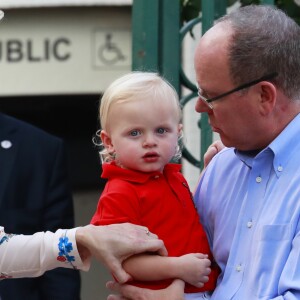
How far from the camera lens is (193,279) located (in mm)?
3945

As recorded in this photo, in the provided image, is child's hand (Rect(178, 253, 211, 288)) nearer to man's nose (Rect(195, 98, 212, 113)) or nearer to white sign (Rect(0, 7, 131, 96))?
man's nose (Rect(195, 98, 212, 113))

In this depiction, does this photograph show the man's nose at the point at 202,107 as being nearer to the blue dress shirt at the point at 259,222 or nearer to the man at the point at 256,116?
the man at the point at 256,116

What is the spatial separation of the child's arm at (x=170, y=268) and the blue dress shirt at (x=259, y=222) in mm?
73

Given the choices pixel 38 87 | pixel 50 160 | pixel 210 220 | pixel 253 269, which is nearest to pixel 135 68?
pixel 50 160

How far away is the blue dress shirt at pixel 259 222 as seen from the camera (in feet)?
12.2

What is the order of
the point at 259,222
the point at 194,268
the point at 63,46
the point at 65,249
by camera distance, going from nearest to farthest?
the point at 259,222 < the point at 194,268 < the point at 65,249 < the point at 63,46

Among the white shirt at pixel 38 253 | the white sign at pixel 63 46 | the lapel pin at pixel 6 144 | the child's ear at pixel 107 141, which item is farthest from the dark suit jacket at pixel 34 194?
the white sign at pixel 63 46

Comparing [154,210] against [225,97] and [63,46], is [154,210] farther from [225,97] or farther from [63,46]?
[63,46]

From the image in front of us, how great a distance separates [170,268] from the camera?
154 inches

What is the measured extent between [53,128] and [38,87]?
0.49 meters

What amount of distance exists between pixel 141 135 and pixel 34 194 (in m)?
1.77

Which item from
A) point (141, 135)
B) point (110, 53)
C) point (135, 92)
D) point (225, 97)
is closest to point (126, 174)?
point (141, 135)

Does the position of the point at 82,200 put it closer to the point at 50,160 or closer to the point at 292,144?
the point at 50,160

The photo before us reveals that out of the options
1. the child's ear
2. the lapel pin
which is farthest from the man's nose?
the lapel pin
